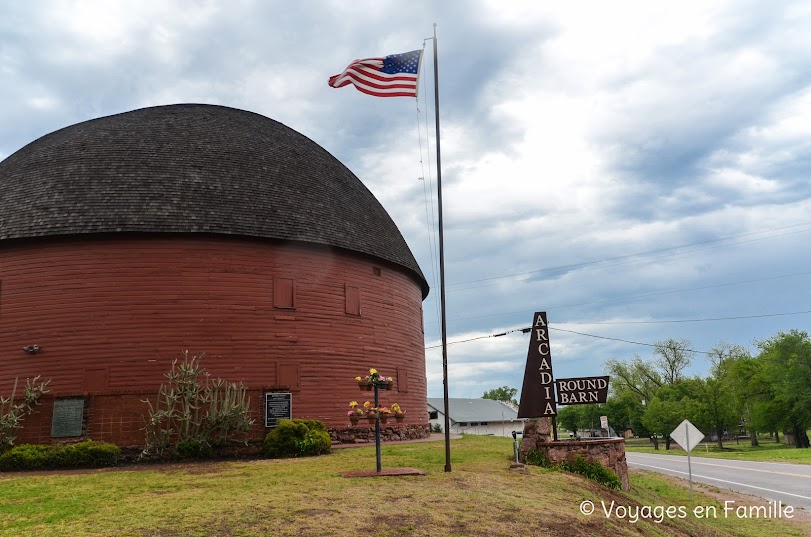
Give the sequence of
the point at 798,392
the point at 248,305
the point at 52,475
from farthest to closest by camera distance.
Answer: the point at 798,392, the point at 248,305, the point at 52,475

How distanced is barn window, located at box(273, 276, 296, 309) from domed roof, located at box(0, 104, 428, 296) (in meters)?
1.63

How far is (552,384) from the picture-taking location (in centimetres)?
1692

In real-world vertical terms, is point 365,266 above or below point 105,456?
above

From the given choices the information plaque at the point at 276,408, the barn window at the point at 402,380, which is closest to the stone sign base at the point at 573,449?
the information plaque at the point at 276,408

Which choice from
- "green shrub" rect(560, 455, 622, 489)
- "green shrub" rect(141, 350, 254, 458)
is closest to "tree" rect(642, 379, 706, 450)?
"green shrub" rect(560, 455, 622, 489)

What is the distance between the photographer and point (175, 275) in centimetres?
1991

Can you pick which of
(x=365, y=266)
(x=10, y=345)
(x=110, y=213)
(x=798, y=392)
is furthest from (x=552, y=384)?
(x=798, y=392)

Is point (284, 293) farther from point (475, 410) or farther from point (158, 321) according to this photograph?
point (475, 410)

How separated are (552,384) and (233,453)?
10216mm

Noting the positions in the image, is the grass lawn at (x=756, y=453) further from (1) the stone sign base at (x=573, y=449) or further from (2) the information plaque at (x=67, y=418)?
(2) the information plaque at (x=67, y=418)

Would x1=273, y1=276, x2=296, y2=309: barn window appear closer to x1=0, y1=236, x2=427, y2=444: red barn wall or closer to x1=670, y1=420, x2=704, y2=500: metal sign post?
x1=0, y1=236, x2=427, y2=444: red barn wall

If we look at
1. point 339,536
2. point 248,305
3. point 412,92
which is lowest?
point 339,536

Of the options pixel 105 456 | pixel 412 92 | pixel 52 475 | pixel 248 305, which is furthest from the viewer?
pixel 248 305

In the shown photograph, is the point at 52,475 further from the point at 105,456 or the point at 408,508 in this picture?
the point at 408,508
